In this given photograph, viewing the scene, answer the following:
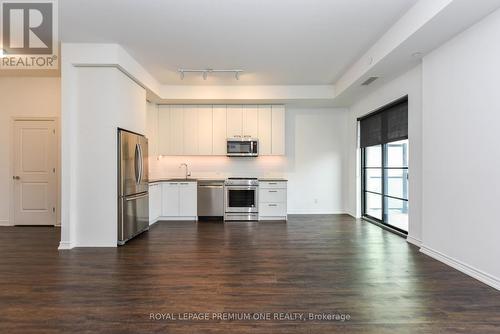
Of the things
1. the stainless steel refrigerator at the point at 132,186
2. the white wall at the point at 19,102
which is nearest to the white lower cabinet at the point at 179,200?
the stainless steel refrigerator at the point at 132,186

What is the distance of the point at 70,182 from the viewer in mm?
3928

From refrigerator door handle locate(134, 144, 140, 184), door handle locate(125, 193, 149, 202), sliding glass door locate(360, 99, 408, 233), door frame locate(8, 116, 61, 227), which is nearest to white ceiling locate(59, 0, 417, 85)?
sliding glass door locate(360, 99, 408, 233)

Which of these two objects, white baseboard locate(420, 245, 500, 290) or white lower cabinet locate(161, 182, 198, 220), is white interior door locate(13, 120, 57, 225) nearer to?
white lower cabinet locate(161, 182, 198, 220)

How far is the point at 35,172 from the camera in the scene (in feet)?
18.0

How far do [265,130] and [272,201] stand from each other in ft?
5.33

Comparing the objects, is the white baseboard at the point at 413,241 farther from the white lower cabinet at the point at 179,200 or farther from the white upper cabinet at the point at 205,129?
the white upper cabinet at the point at 205,129

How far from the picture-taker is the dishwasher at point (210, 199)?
6070 mm

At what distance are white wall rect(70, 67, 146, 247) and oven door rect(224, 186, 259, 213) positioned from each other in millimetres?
2533

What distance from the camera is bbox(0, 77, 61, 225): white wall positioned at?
5469 millimetres

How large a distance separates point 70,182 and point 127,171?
75cm

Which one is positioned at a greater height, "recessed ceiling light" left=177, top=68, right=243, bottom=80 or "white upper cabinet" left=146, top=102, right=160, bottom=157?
"recessed ceiling light" left=177, top=68, right=243, bottom=80

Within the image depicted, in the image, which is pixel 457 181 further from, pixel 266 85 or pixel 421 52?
pixel 266 85

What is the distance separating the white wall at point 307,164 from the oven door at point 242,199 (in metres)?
0.74

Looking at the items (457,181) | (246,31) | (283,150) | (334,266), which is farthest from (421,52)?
(283,150)
